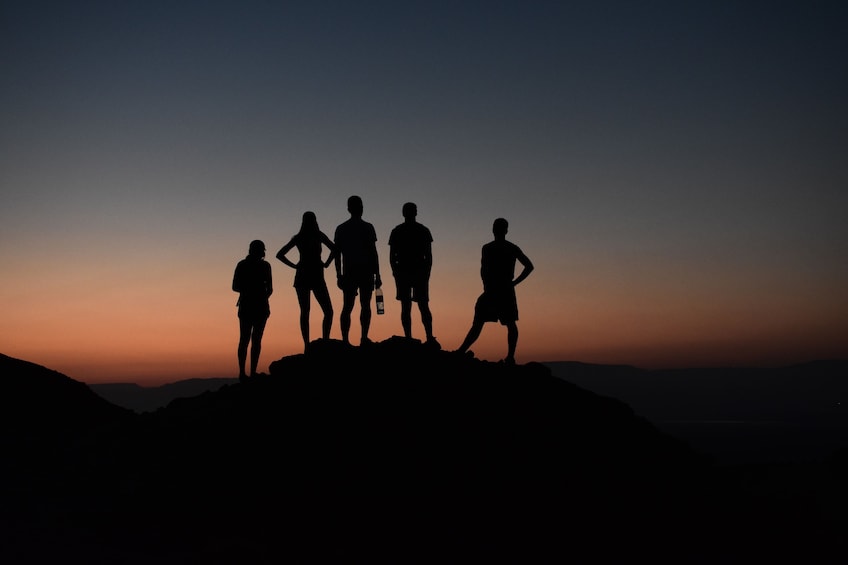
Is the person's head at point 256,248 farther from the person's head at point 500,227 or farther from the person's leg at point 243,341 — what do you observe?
the person's head at point 500,227

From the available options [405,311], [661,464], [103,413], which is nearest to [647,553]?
[661,464]

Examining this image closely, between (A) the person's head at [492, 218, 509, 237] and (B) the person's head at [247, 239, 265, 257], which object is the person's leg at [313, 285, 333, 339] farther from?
(A) the person's head at [492, 218, 509, 237]

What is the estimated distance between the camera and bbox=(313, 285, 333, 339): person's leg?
12375mm

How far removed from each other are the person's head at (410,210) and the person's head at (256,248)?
268cm

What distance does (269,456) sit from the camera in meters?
11.2

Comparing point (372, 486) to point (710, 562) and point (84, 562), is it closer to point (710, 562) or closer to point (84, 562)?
point (84, 562)

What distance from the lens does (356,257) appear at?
11.9m

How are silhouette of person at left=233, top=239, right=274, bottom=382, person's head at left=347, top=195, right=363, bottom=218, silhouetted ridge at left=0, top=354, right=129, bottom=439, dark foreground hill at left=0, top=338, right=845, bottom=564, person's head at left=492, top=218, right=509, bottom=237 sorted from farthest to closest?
silhouetted ridge at left=0, top=354, right=129, bottom=439 → silhouette of person at left=233, top=239, right=274, bottom=382 → person's head at left=492, top=218, right=509, bottom=237 → person's head at left=347, top=195, right=363, bottom=218 → dark foreground hill at left=0, top=338, right=845, bottom=564

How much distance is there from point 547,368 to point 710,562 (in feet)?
15.5

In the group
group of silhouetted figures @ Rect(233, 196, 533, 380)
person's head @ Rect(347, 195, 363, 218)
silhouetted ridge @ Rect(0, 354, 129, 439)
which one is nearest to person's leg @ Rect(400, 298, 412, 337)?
group of silhouetted figures @ Rect(233, 196, 533, 380)

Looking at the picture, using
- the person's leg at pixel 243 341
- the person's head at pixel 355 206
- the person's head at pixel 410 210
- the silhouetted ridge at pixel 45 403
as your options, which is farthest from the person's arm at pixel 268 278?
the silhouetted ridge at pixel 45 403

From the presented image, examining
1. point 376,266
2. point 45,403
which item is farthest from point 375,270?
point 45,403

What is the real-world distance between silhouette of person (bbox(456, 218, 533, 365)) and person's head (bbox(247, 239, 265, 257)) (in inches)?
150

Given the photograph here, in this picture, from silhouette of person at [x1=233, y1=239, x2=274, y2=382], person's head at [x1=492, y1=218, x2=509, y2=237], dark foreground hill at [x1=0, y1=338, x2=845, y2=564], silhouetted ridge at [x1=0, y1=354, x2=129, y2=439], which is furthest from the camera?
silhouetted ridge at [x1=0, y1=354, x2=129, y2=439]
